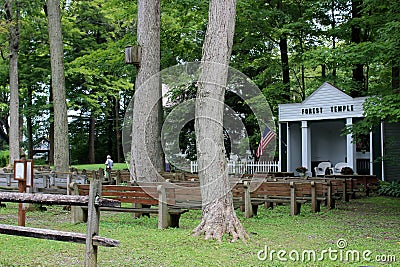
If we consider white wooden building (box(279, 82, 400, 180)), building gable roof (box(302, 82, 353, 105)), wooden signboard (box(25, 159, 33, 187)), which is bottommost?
wooden signboard (box(25, 159, 33, 187))

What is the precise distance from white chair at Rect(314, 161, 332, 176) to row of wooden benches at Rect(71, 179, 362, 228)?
927 cm

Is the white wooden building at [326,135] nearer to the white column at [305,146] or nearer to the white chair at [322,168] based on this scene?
the white column at [305,146]

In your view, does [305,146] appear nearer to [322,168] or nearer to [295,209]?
[322,168]

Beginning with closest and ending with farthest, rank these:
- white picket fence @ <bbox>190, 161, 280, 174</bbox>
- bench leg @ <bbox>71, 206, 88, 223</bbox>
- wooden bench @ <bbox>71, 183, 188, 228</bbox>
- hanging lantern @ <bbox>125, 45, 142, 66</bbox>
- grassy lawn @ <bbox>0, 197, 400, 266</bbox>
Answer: grassy lawn @ <bbox>0, 197, 400, 266</bbox>, wooden bench @ <bbox>71, 183, 188, 228</bbox>, bench leg @ <bbox>71, 206, 88, 223</bbox>, hanging lantern @ <bbox>125, 45, 142, 66</bbox>, white picket fence @ <bbox>190, 161, 280, 174</bbox>

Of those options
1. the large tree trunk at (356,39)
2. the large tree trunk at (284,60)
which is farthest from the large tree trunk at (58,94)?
the large tree trunk at (284,60)

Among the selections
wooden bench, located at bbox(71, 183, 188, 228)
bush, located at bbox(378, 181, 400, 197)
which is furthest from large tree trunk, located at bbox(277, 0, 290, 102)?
wooden bench, located at bbox(71, 183, 188, 228)

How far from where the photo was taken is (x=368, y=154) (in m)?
23.9

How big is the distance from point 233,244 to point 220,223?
1.81 ft

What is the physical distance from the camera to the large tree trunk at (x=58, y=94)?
16047 mm

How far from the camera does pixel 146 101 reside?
15016 millimetres

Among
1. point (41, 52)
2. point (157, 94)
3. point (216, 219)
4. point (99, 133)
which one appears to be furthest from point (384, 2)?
point (99, 133)

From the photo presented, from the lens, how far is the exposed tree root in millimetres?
8844

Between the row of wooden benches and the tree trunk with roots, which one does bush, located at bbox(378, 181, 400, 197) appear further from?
the tree trunk with roots

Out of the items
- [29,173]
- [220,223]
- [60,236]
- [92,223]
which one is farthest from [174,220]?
[92,223]
